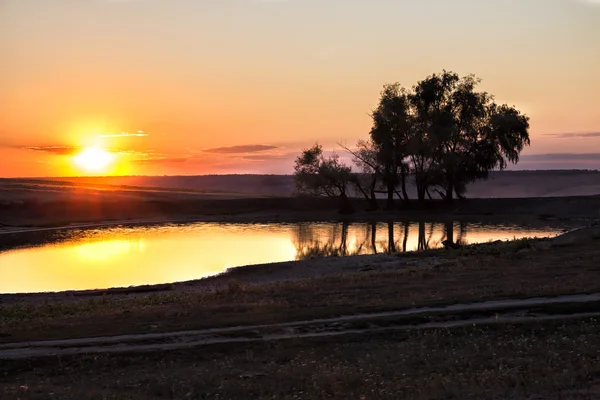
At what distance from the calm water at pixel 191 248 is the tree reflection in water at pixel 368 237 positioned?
78 mm

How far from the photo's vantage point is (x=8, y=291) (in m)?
32.7

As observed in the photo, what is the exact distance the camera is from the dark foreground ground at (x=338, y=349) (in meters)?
12.8

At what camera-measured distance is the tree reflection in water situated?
48.1 m

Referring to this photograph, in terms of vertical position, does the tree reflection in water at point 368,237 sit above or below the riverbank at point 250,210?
below

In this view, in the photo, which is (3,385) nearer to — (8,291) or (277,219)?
(8,291)

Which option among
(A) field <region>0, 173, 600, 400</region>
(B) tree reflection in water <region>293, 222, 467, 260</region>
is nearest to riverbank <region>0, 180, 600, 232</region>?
(B) tree reflection in water <region>293, 222, 467, 260</region>

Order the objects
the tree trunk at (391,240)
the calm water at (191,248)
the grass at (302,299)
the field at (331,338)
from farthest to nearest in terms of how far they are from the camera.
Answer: the tree trunk at (391,240)
the calm water at (191,248)
the grass at (302,299)
the field at (331,338)

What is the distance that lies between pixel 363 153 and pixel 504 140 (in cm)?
1803

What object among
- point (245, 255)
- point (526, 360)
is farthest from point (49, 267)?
point (526, 360)

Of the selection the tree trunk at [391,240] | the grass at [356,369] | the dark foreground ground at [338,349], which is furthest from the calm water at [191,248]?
the grass at [356,369]

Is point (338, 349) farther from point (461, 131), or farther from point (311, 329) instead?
point (461, 131)

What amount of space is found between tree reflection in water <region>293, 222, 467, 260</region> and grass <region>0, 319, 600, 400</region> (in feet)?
90.4

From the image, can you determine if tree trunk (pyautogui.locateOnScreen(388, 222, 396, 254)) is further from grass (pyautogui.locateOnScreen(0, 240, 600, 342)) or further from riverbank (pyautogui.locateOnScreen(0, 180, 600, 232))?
grass (pyautogui.locateOnScreen(0, 240, 600, 342))

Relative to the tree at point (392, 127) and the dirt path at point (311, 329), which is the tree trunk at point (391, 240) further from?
the dirt path at point (311, 329)
